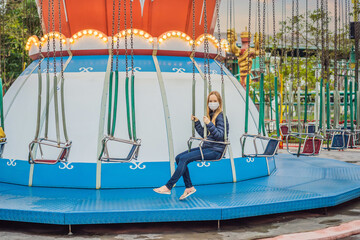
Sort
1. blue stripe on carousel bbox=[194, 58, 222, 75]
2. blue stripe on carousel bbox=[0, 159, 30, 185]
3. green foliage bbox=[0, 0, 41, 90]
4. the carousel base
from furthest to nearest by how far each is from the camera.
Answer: green foliage bbox=[0, 0, 41, 90], blue stripe on carousel bbox=[194, 58, 222, 75], blue stripe on carousel bbox=[0, 159, 30, 185], the carousel base

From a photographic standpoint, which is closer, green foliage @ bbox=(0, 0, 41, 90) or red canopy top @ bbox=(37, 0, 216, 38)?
red canopy top @ bbox=(37, 0, 216, 38)

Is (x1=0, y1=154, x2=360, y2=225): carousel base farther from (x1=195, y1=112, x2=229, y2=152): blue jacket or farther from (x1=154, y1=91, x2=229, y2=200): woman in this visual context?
(x1=195, y1=112, x2=229, y2=152): blue jacket

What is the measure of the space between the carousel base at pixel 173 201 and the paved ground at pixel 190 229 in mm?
203

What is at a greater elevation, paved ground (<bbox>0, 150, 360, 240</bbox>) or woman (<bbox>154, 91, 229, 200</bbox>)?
woman (<bbox>154, 91, 229, 200</bbox>)

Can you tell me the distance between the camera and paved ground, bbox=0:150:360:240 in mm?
6703

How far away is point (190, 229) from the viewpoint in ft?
23.3

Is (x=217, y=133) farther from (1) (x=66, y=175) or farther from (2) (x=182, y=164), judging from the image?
(1) (x=66, y=175)

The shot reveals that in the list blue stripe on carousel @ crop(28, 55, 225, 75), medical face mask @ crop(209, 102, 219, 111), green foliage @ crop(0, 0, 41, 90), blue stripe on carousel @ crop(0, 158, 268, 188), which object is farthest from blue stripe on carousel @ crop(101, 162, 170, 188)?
green foliage @ crop(0, 0, 41, 90)

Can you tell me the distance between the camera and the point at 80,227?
281 inches

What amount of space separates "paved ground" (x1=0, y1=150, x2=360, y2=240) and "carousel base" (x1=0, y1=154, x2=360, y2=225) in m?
0.20

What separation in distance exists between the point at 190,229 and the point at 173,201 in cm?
50

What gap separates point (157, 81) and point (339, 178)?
3.94 meters

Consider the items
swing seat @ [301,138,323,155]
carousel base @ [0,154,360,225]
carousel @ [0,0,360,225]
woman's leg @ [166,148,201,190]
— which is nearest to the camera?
carousel base @ [0,154,360,225]

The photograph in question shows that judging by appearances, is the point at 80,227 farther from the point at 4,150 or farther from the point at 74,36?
the point at 74,36
